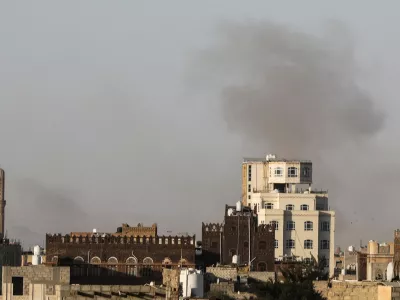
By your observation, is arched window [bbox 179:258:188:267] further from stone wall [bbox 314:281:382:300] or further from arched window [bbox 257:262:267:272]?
stone wall [bbox 314:281:382:300]

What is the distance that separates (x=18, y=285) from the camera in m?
133

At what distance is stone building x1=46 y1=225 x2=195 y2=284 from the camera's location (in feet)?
544

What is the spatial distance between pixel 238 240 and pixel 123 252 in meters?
12.7

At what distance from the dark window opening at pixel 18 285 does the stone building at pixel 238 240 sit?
138 ft

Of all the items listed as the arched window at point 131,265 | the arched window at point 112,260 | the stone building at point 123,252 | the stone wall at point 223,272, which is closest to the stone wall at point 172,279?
the stone wall at point 223,272

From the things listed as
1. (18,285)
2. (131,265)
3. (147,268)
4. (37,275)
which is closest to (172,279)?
(37,275)

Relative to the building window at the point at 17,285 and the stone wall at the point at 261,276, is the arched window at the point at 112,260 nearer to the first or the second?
the stone wall at the point at 261,276

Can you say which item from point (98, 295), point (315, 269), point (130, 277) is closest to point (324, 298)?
point (98, 295)

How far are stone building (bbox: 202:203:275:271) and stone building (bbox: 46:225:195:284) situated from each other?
625 centimetres

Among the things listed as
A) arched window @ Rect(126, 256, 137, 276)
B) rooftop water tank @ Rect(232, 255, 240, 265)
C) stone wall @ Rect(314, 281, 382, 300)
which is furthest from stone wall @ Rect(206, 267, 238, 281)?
stone wall @ Rect(314, 281, 382, 300)

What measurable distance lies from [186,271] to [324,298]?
43.3 ft

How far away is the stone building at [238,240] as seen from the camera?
176m

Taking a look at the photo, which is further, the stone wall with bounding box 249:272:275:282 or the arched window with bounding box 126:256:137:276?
the arched window with bounding box 126:256:137:276

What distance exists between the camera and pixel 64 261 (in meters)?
162
